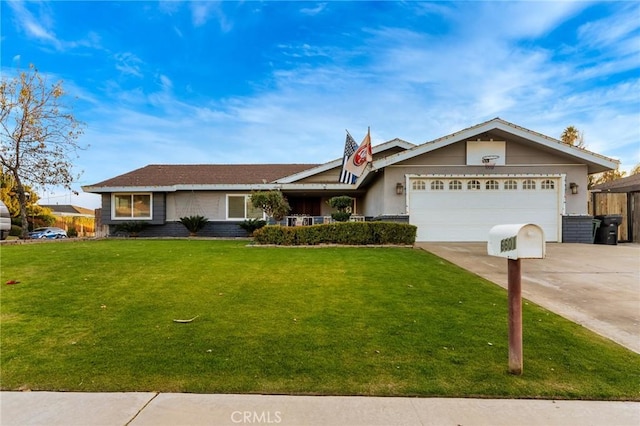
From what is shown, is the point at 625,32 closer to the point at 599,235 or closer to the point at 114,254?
the point at 599,235

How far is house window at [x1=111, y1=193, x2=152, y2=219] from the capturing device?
17422 mm

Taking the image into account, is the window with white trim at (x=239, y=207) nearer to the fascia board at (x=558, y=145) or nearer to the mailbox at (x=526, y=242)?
the fascia board at (x=558, y=145)

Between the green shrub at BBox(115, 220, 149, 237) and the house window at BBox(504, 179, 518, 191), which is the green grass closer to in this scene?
the house window at BBox(504, 179, 518, 191)

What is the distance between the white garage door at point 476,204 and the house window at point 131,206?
12.9 m

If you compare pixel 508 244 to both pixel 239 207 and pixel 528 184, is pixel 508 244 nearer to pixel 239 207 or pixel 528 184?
pixel 528 184

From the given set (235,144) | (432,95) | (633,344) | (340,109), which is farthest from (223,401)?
(235,144)

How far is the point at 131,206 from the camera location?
17500mm

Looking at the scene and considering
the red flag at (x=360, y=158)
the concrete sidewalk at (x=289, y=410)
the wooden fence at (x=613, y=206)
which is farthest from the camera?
the wooden fence at (x=613, y=206)

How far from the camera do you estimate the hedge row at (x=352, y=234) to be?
1099 cm

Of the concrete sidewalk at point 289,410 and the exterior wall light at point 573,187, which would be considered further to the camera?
the exterior wall light at point 573,187

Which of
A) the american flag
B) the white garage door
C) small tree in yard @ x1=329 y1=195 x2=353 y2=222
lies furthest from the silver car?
the white garage door

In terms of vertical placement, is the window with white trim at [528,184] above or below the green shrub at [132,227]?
above

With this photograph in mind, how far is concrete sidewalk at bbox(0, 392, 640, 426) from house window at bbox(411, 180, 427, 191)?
10.9m

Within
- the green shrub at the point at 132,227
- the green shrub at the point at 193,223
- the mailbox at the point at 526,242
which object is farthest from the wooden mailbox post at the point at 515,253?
the green shrub at the point at 132,227
